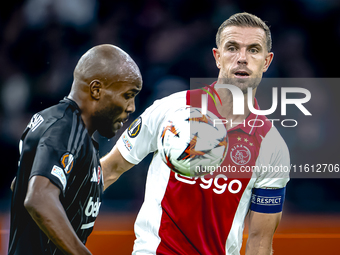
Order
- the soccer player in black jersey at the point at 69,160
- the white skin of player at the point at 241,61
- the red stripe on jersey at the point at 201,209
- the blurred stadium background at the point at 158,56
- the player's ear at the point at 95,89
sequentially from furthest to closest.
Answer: the blurred stadium background at the point at 158,56
the white skin of player at the point at 241,61
the red stripe on jersey at the point at 201,209
the player's ear at the point at 95,89
the soccer player in black jersey at the point at 69,160

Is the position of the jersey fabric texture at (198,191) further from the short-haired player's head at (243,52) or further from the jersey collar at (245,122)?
the short-haired player's head at (243,52)

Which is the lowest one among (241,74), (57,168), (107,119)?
(57,168)

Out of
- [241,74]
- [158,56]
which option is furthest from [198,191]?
[158,56]

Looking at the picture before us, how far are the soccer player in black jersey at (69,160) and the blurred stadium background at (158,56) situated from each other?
2.38 m

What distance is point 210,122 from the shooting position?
1.90m

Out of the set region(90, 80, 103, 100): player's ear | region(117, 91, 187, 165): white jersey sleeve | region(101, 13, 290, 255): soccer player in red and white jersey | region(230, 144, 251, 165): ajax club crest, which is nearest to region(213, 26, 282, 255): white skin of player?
region(101, 13, 290, 255): soccer player in red and white jersey

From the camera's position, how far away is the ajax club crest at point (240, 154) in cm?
216

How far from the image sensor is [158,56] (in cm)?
457

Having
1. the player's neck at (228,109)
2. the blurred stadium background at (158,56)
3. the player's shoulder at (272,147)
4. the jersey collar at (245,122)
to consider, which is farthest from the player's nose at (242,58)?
the blurred stadium background at (158,56)

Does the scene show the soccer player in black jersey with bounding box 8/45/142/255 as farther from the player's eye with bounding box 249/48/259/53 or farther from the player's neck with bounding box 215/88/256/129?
the player's eye with bounding box 249/48/259/53

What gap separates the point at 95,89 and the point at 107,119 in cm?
13

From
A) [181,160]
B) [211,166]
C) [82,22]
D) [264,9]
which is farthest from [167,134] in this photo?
[264,9]

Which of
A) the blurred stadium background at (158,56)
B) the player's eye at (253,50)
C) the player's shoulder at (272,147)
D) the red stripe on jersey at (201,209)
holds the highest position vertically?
the blurred stadium background at (158,56)

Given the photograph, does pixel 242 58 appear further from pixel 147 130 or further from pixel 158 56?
pixel 158 56
